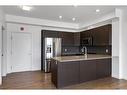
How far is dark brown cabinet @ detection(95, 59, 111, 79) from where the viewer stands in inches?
175

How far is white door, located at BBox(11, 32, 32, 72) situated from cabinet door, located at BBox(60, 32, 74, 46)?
1800 mm

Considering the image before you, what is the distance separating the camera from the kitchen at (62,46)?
3949mm

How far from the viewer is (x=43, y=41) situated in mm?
5953

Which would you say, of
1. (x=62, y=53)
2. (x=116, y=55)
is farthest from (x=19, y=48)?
(x=116, y=55)

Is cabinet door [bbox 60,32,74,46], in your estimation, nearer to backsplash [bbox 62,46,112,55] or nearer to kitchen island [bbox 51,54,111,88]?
backsplash [bbox 62,46,112,55]

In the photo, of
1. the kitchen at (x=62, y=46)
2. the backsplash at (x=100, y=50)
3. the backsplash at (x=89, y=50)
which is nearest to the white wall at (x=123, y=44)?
the kitchen at (x=62, y=46)

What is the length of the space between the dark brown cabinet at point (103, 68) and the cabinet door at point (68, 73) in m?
1.06

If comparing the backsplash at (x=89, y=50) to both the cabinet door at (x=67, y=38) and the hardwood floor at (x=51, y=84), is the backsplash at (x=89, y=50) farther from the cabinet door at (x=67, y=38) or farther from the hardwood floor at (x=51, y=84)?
the hardwood floor at (x=51, y=84)

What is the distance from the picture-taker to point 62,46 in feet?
21.7

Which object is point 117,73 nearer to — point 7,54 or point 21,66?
point 21,66

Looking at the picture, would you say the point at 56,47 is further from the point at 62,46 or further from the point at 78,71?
the point at 78,71

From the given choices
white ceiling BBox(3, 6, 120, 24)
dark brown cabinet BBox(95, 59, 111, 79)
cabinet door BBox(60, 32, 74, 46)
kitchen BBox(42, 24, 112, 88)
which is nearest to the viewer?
kitchen BBox(42, 24, 112, 88)

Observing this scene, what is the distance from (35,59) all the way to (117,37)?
13.3 feet

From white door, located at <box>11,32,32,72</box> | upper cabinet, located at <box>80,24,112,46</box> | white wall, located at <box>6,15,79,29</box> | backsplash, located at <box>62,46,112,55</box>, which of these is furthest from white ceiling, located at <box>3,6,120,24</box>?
backsplash, located at <box>62,46,112,55</box>
